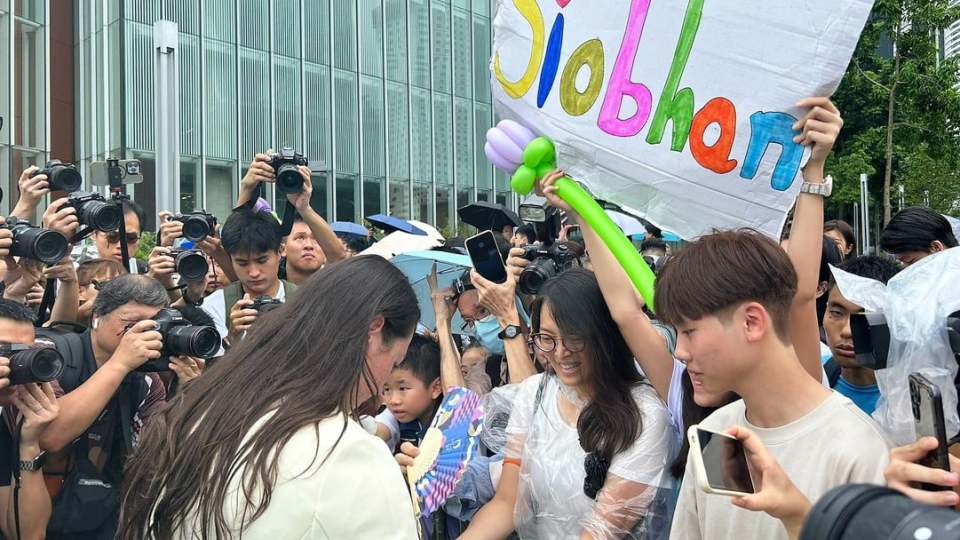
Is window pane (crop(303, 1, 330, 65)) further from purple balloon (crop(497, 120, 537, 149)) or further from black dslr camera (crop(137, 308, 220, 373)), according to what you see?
purple balloon (crop(497, 120, 537, 149))

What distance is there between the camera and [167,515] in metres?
1.77

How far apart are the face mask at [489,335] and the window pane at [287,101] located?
17.9 metres

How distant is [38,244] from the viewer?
353 cm

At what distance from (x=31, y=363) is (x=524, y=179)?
1.65 meters

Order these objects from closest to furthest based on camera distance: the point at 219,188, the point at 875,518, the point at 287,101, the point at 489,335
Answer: the point at 875,518
the point at 489,335
the point at 219,188
the point at 287,101

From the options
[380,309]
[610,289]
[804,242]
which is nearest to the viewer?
[380,309]

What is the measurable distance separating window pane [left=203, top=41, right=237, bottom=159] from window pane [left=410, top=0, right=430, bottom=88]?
5.52m

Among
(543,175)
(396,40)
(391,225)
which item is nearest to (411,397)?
(543,175)

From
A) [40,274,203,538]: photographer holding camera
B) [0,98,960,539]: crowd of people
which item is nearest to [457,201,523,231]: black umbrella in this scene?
[0,98,960,539]: crowd of people

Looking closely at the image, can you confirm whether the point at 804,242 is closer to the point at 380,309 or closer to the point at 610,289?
the point at 610,289

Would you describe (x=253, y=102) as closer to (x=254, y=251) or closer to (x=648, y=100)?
(x=254, y=251)

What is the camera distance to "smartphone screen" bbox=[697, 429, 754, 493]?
156cm

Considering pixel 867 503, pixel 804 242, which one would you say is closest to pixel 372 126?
pixel 804 242

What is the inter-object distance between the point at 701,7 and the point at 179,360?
2.19 meters
